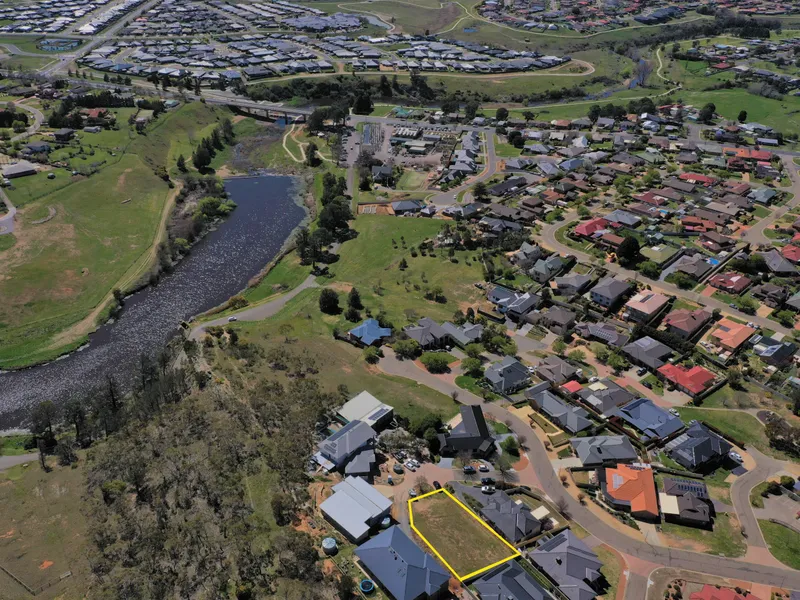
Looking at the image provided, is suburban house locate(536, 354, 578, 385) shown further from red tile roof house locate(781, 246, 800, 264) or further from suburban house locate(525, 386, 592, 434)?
red tile roof house locate(781, 246, 800, 264)

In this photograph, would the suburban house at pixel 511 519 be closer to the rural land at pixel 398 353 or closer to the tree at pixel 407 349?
the rural land at pixel 398 353

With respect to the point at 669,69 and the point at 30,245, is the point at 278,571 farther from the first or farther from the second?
the point at 669,69

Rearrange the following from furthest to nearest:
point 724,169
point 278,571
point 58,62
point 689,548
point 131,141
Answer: point 58,62
point 131,141
point 724,169
point 689,548
point 278,571

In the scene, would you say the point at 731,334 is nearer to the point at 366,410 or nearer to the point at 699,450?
Answer: the point at 699,450

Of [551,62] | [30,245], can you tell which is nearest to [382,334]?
[30,245]

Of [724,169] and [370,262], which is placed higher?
[724,169]

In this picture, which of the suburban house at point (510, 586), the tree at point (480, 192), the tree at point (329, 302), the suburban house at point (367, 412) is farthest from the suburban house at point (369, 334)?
the tree at point (480, 192)

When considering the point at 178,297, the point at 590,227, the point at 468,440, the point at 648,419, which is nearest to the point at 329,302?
the point at 178,297
